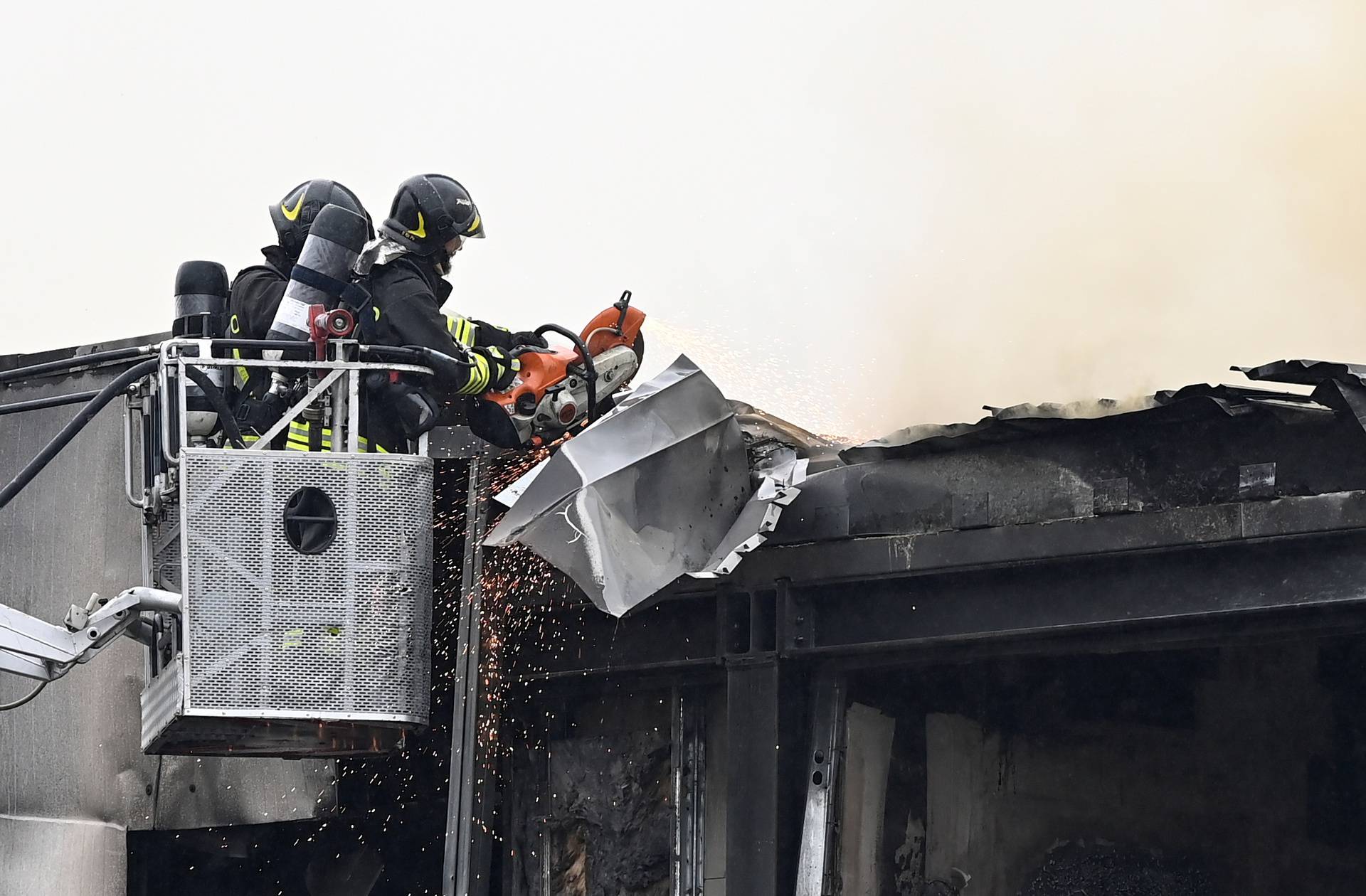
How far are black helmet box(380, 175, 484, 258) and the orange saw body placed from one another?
551 millimetres

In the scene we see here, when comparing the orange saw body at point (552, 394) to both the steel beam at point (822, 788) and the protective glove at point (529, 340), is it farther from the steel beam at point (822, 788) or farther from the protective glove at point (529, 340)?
the steel beam at point (822, 788)

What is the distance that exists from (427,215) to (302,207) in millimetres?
658

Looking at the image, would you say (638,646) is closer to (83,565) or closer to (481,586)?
(481,586)

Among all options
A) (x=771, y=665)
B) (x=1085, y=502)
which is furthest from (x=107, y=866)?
(x=1085, y=502)

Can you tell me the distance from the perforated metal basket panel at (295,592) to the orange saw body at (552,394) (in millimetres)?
578

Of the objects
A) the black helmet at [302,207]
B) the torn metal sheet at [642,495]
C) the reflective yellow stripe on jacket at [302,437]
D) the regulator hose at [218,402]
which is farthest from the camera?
the black helmet at [302,207]

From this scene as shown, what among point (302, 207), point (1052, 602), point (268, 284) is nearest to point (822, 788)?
point (1052, 602)

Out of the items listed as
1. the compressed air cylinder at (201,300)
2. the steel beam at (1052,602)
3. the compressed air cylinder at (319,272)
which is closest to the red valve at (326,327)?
the compressed air cylinder at (319,272)

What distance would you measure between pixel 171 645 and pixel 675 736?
1.96 metres

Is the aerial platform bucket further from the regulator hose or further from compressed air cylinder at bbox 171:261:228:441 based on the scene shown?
compressed air cylinder at bbox 171:261:228:441

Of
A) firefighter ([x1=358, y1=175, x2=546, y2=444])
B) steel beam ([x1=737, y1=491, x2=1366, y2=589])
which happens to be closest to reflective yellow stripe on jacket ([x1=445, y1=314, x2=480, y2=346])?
firefighter ([x1=358, y1=175, x2=546, y2=444])

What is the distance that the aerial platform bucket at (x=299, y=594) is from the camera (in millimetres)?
6188

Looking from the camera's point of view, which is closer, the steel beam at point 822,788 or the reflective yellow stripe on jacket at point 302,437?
the steel beam at point 822,788

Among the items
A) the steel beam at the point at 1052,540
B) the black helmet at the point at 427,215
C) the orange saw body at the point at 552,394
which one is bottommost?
the steel beam at the point at 1052,540
